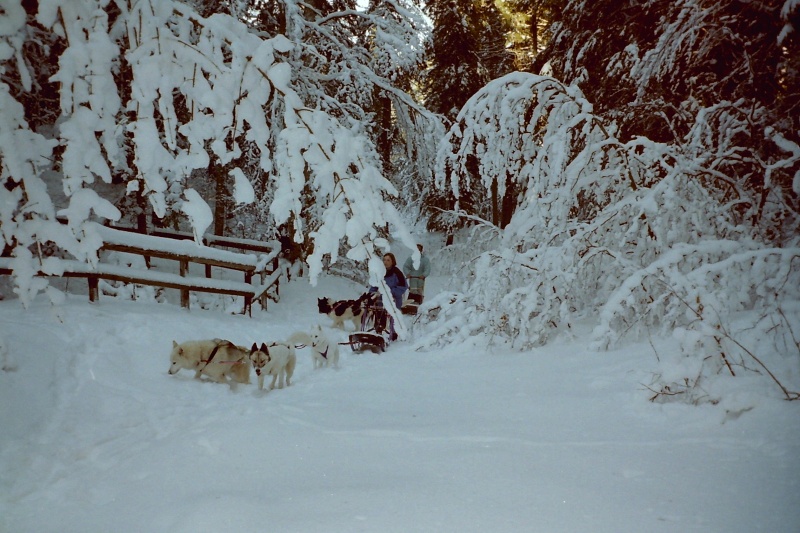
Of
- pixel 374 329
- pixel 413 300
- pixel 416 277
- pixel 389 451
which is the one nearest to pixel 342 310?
pixel 374 329

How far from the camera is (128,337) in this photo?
6164 mm

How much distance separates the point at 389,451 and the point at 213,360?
3310 millimetres

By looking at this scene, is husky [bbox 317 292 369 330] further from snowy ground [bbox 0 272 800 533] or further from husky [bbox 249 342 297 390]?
snowy ground [bbox 0 272 800 533]

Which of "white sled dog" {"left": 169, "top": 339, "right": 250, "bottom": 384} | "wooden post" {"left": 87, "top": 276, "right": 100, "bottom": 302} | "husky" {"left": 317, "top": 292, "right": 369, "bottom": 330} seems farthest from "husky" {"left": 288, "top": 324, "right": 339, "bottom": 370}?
"wooden post" {"left": 87, "top": 276, "right": 100, "bottom": 302}

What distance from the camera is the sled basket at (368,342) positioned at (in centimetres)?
759

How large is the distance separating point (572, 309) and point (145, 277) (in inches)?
286

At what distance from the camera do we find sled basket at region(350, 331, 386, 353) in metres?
7.59

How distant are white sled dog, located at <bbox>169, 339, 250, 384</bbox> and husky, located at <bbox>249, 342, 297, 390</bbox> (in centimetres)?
25

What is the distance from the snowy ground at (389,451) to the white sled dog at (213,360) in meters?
0.17

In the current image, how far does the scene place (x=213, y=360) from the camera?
5.34m

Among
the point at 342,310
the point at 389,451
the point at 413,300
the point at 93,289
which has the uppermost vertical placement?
the point at 93,289

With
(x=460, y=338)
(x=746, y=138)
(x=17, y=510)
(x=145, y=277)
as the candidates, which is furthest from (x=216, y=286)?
(x=746, y=138)

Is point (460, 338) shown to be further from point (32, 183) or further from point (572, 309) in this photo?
point (32, 183)

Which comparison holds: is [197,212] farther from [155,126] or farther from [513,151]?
[513,151]
